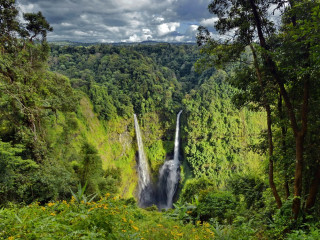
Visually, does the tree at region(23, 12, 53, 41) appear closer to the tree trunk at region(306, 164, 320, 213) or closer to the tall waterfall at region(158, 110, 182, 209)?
the tree trunk at region(306, 164, 320, 213)

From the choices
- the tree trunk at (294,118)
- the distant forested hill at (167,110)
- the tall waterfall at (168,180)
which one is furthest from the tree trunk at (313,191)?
the tall waterfall at (168,180)

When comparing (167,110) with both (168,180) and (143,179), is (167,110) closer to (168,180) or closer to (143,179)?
(168,180)

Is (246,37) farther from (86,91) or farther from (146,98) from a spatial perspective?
(146,98)

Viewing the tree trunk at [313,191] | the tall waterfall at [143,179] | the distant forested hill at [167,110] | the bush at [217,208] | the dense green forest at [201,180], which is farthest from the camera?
the distant forested hill at [167,110]

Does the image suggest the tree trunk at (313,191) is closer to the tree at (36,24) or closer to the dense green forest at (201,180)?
the dense green forest at (201,180)

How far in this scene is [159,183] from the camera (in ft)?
118

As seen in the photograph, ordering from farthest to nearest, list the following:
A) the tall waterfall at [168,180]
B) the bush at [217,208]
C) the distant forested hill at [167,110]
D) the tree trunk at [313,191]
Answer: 1. the distant forested hill at [167,110]
2. the tall waterfall at [168,180]
3. the bush at [217,208]
4. the tree trunk at [313,191]

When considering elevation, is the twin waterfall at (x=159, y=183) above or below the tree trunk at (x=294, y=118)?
below

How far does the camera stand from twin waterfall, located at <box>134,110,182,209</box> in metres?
33.2

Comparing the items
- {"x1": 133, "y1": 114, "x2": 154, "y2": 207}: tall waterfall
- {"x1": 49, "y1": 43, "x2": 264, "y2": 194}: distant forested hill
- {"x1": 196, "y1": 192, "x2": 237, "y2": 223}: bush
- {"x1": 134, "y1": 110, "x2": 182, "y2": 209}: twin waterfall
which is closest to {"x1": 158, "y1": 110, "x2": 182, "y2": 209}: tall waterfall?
{"x1": 134, "y1": 110, "x2": 182, "y2": 209}: twin waterfall

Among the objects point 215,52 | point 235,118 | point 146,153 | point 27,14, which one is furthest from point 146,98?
point 215,52

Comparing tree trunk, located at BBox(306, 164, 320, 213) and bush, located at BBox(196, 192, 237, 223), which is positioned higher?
tree trunk, located at BBox(306, 164, 320, 213)

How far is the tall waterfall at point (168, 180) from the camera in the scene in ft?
113

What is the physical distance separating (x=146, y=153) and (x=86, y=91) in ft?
52.5
